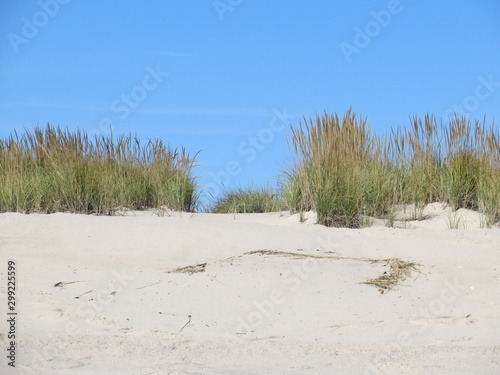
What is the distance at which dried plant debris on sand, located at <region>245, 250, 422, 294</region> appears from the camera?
15.6 ft

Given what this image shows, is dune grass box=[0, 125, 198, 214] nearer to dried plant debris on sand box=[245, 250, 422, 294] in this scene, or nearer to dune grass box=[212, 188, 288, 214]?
dune grass box=[212, 188, 288, 214]

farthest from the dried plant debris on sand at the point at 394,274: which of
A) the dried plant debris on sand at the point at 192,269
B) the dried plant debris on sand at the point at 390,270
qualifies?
the dried plant debris on sand at the point at 192,269

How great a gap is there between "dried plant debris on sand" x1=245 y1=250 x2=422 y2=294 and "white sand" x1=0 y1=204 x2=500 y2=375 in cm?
7

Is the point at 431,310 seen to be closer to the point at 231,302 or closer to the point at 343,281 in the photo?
the point at 343,281

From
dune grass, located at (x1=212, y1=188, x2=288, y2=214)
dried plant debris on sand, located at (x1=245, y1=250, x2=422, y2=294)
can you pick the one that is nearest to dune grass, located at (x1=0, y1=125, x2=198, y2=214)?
dune grass, located at (x1=212, y1=188, x2=288, y2=214)

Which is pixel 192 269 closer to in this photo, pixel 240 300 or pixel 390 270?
pixel 240 300

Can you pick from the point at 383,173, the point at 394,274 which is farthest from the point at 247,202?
the point at 394,274

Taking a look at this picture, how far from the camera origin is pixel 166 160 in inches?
395

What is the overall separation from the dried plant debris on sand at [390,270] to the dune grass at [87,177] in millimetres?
3037

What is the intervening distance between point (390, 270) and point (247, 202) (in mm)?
5456

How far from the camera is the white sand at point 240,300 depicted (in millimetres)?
3516

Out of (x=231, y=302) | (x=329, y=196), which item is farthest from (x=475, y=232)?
(x=231, y=302)

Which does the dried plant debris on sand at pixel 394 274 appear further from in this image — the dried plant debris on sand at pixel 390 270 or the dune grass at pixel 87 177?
the dune grass at pixel 87 177

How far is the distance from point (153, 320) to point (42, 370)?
0.95 meters
